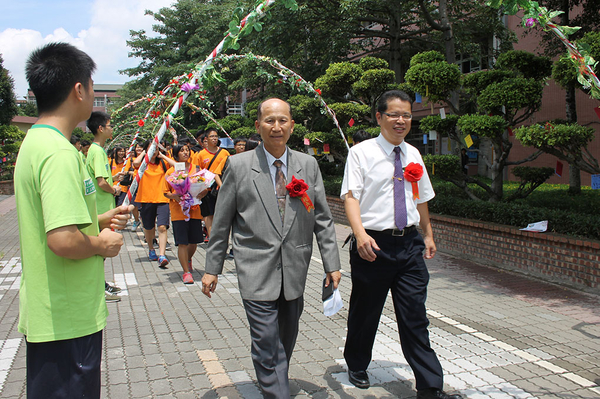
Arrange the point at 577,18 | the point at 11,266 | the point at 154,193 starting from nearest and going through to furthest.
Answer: the point at 11,266, the point at 154,193, the point at 577,18

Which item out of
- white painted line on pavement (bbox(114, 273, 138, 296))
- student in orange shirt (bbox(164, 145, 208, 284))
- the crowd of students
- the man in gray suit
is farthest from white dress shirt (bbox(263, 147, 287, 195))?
white painted line on pavement (bbox(114, 273, 138, 296))

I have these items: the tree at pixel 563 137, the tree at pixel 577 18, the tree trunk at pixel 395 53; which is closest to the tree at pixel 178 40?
the tree trunk at pixel 395 53

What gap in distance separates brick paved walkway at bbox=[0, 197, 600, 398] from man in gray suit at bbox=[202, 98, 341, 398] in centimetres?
70

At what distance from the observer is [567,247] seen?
21.9ft

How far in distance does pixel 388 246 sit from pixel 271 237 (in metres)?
0.87

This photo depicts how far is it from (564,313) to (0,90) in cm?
2731

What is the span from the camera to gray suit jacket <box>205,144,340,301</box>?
10.1 feet

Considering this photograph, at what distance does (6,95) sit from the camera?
1012 inches

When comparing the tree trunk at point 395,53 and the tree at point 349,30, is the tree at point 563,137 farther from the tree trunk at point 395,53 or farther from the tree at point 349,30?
the tree trunk at point 395,53

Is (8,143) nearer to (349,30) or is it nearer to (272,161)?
(349,30)

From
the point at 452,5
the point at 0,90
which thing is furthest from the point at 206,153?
the point at 0,90

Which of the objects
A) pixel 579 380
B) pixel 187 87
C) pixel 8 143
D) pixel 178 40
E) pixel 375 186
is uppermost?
pixel 178 40

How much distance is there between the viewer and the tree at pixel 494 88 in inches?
301

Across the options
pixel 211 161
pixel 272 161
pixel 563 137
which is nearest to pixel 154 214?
pixel 211 161
